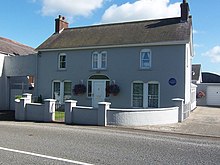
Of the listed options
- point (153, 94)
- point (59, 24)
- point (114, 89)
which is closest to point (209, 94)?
point (153, 94)

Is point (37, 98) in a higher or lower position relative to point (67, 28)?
lower

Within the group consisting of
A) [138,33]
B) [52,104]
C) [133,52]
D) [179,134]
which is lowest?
[179,134]

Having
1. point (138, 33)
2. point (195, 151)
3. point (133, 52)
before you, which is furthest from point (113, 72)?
→ point (195, 151)

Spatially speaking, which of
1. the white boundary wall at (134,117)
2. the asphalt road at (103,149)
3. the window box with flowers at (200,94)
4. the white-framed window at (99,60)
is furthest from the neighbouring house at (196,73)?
the asphalt road at (103,149)

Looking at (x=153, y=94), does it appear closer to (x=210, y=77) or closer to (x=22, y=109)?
(x=22, y=109)

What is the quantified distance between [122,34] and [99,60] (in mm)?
2942

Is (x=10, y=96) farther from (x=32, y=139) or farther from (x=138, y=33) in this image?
(x=32, y=139)

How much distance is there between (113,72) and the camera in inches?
834

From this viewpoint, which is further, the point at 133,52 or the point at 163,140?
the point at 133,52

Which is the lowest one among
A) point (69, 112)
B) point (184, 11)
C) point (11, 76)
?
point (69, 112)

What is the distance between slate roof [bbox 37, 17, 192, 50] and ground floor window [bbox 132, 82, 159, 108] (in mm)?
3257

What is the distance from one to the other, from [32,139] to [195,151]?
5596 mm

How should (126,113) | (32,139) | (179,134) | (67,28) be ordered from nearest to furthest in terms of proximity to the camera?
1. (32,139)
2. (179,134)
3. (126,113)
4. (67,28)

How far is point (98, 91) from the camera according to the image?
71.5ft
